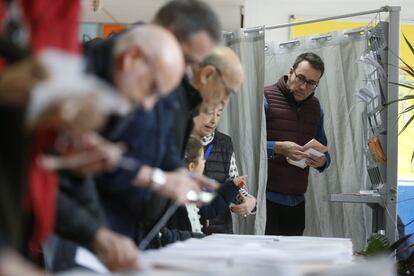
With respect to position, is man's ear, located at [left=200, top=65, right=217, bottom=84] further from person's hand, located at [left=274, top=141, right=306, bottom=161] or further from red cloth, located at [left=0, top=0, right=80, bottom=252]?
person's hand, located at [left=274, top=141, right=306, bottom=161]

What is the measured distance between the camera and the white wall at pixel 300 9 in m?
7.64

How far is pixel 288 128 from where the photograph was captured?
16.1ft

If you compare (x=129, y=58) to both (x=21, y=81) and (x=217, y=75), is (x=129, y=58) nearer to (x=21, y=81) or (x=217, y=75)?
(x=21, y=81)

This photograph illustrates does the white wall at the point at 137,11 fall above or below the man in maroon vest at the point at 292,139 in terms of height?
above

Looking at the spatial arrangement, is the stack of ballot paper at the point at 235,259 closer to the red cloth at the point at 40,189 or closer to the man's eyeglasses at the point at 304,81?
the red cloth at the point at 40,189

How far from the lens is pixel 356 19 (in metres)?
7.62

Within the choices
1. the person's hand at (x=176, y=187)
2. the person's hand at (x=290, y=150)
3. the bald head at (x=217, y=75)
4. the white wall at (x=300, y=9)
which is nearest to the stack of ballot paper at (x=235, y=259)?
the person's hand at (x=176, y=187)

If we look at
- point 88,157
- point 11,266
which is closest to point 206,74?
point 88,157

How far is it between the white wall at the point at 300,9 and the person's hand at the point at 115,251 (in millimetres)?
6126

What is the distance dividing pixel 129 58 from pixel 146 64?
0.13 ft

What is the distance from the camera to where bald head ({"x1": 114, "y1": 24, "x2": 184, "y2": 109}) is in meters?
1.46

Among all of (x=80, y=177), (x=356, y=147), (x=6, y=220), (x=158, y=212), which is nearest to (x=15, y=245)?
(x=6, y=220)

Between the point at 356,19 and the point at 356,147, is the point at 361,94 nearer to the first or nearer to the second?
the point at 356,147

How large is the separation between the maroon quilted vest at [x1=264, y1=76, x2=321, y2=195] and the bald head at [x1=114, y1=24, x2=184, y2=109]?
3286mm
